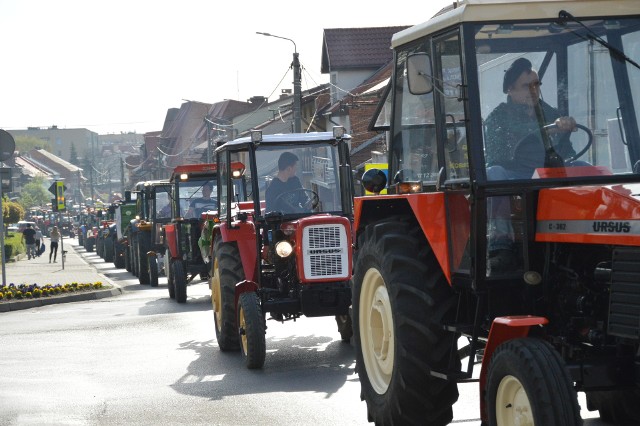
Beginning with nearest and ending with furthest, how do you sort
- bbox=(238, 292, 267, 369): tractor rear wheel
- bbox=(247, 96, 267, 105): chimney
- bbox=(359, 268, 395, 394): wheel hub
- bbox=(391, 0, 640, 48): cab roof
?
bbox=(391, 0, 640, 48): cab roof → bbox=(359, 268, 395, 394): wheel hub → bbox=(238, 292, 267, 369): tractor rear wheel → bbox=(247, 96, 267, 105): chimney

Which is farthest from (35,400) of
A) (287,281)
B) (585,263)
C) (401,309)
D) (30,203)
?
(30,203)

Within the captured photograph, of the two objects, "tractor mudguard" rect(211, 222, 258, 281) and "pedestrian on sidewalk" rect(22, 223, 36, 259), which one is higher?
"pedestrian on sidewalk" rect(22, 223, 36, 259)

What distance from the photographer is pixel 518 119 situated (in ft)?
22.4

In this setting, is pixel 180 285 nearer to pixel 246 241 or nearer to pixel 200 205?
pixel 200 205

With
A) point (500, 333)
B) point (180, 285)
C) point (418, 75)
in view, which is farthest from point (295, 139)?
point (180, 285)

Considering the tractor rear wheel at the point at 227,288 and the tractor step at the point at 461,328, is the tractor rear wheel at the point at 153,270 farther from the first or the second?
the tractor step at the point at 461,328

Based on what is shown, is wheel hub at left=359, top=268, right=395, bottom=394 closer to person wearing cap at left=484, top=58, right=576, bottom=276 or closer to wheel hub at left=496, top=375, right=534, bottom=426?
person wearing cap at left=484, top=58, right=576, bottom=276

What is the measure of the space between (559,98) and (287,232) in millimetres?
6838

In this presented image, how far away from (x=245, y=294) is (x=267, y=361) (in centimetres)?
85

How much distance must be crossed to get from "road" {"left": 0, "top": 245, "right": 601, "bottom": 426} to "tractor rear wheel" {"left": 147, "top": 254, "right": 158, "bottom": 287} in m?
10.4

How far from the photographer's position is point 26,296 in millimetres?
23672

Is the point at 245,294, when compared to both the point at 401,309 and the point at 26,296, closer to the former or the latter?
the point at 401,309

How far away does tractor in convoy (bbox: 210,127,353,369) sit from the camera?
506 inches

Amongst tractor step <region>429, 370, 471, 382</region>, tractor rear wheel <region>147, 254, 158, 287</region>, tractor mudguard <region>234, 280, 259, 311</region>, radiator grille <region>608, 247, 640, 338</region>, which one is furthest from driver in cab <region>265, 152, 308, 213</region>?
tractor rear wheel <region>147, 254, 158, 287</region>
